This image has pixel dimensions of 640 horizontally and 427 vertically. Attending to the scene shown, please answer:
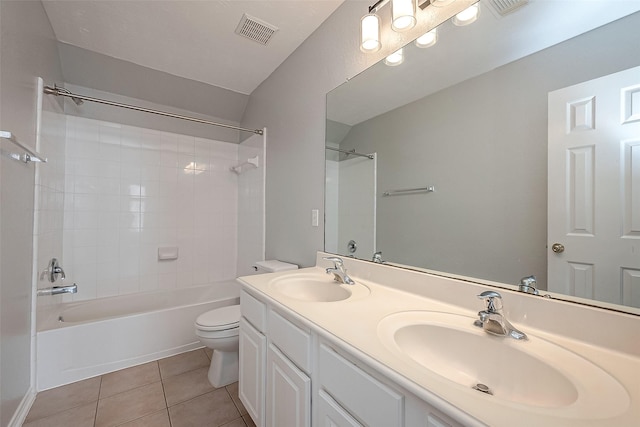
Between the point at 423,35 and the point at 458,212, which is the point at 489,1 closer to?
the point at 423,35

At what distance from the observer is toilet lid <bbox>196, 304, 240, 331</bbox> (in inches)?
65.9

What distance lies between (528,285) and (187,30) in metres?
2.50

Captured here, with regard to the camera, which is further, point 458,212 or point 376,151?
point 376,151

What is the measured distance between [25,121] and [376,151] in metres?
2.06

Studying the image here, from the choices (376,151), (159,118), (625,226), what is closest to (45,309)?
(159,118)

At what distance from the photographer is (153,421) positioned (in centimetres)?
140

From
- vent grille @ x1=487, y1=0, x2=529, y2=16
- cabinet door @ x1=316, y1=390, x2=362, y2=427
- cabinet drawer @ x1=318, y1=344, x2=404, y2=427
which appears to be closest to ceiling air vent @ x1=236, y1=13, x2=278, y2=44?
vent grille @ x1=487, y1=0, x2=529, y2=16

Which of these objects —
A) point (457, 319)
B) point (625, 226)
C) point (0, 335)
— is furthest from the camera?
point (0, 335)

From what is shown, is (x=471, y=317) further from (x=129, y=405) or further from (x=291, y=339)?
(x=129, y=405)

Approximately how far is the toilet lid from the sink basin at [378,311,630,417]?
126cm

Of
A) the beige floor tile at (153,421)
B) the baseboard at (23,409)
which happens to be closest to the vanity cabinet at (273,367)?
the beige floor tile at (153,421)

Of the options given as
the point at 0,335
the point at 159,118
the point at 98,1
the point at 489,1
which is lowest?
the point at 0,335

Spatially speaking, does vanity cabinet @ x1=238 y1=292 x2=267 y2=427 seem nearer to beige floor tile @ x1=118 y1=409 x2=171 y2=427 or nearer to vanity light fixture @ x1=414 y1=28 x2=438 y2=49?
beige floor tile @ x1=118 y1=409 x2=171 y2=427

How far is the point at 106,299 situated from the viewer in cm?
236
